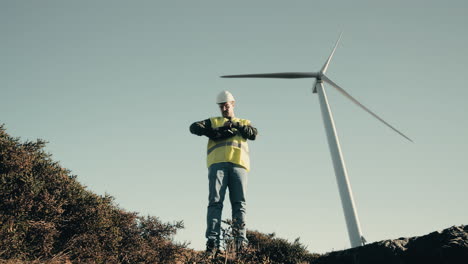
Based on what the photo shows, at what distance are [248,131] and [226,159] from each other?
76 cm

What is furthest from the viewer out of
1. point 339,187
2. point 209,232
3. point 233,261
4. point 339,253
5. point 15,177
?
point 339,187

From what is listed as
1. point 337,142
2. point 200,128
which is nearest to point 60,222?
point 200,128

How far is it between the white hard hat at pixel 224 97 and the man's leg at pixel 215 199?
4.77ft

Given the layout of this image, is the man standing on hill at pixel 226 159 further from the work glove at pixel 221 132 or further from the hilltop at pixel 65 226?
the hilltop at pixel 65 226

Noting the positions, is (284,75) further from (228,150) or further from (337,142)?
(228,150)

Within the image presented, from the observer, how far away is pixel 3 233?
5.53 meters

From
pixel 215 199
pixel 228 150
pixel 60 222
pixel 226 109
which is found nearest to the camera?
pixel 215 199

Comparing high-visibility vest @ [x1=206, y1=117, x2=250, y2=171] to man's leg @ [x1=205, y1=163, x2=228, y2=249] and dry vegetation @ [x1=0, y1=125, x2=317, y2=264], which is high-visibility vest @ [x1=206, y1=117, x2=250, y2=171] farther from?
dry vegetation @ [x1=0, y1=125, x2=317, y2=264]

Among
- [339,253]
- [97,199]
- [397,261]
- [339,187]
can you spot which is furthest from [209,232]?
[339,187]

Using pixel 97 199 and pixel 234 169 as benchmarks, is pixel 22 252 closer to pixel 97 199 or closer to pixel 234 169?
pixel 97 199

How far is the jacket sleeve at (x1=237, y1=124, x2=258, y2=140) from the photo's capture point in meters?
6.26

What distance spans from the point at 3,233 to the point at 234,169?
4210mm

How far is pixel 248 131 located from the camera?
A: 632 cm

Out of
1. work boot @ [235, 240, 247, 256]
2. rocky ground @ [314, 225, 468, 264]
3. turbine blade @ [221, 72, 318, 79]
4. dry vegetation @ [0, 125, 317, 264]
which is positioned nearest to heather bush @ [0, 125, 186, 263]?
dry vegetation @ [0, 125, 317, 264]
